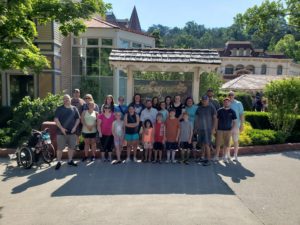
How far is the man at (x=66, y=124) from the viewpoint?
812 centimetres

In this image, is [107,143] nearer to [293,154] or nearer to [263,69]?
[293,154]

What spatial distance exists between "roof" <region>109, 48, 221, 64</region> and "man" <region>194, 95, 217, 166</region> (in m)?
1.80

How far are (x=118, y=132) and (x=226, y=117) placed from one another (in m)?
2.96

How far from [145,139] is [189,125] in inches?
48.9

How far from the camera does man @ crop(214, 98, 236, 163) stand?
344 inches

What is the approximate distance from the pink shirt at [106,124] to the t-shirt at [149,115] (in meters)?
0.83

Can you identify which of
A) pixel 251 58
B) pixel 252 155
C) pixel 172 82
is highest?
pixel 251 58

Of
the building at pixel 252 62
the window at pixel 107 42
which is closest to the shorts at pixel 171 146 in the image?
the window at pixel 107 42

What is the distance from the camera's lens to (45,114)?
10688mm

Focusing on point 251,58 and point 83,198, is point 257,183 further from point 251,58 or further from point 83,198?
point 251,58

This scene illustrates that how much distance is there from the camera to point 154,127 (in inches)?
341

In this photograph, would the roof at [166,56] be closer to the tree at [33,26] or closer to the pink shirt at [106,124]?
the pink shirt at [106,124]

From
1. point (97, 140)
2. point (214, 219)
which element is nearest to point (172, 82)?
point (97, 140)

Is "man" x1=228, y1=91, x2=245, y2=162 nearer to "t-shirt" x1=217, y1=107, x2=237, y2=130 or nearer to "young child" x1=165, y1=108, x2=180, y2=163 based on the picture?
"t-shirt" x1=217, y1=107, x2=237, y2=130
